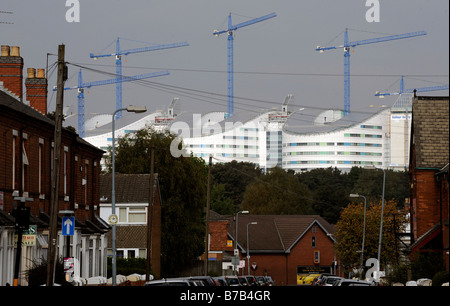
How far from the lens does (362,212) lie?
81.9 m

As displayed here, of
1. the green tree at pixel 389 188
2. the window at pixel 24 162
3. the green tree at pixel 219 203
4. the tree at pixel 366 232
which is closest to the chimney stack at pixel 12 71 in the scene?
the window at pixel 24 162

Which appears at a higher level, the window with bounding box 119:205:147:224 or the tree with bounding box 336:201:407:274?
the window with bounding box 119:205:147:224

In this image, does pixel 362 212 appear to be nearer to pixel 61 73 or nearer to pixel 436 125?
pixel 436 125

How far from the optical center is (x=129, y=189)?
73.5m

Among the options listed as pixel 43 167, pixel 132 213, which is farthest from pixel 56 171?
pixel 132 213

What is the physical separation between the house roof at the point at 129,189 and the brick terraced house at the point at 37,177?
1637 centimetres

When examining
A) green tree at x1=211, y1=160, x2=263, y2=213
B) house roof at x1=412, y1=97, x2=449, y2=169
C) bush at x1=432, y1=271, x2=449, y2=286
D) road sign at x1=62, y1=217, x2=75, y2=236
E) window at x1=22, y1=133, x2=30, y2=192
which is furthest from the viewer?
green tree at x1=211, y1=160, x2=263, y2=213

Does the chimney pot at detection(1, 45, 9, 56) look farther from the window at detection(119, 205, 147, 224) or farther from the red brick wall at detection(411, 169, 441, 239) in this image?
the window at detection(119, 205, 147, 224)

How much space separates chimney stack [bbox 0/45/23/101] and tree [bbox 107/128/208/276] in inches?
1490

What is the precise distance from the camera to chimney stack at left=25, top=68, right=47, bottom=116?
50312mm

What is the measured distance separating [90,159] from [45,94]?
5.20m

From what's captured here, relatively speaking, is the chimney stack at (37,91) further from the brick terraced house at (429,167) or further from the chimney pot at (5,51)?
the brick terraced house at (429,167)

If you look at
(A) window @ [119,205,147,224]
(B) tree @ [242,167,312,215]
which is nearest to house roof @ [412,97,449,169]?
(A) window @ [119,205,147,224]

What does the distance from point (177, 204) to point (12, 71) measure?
38.9m
